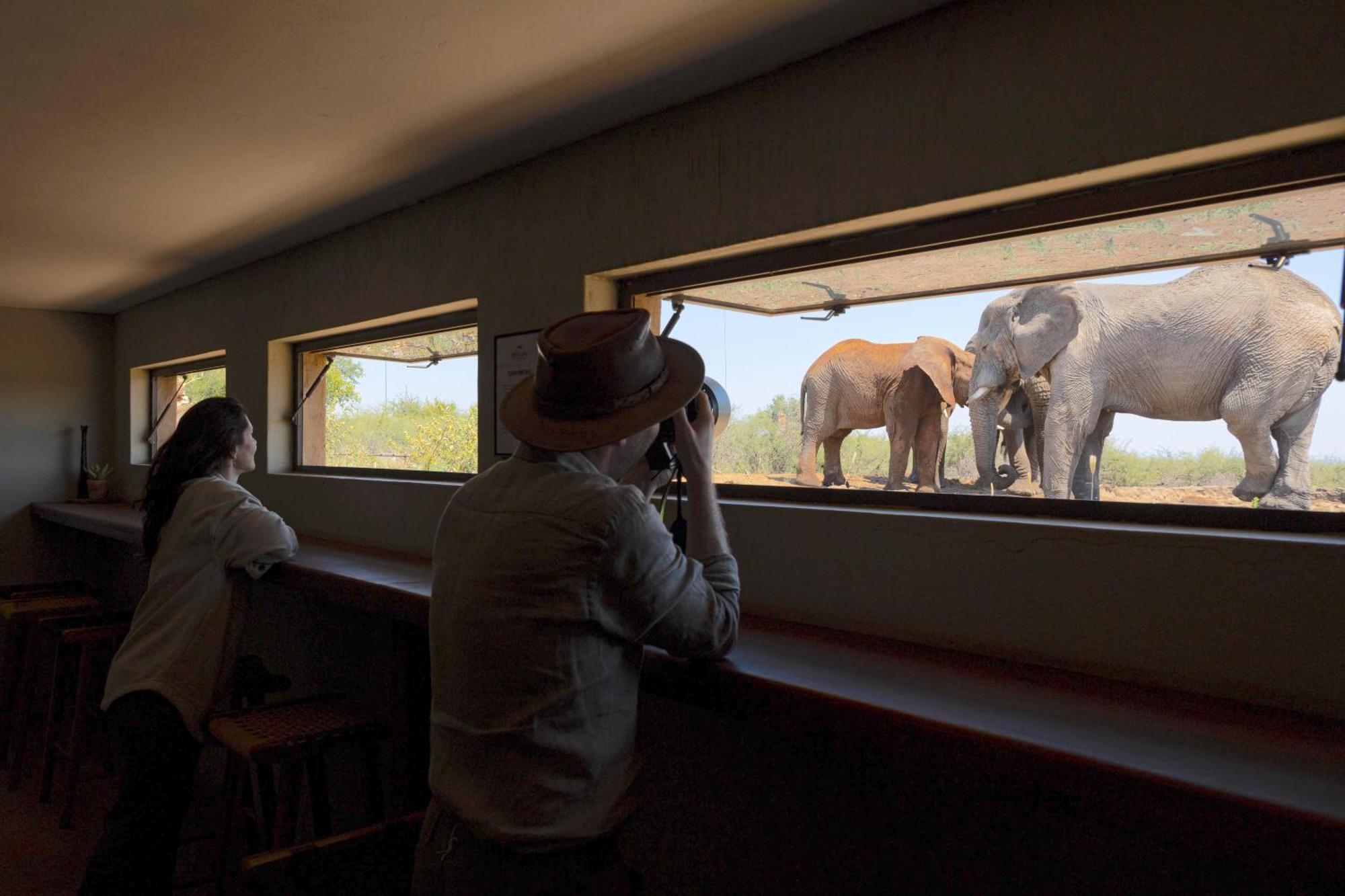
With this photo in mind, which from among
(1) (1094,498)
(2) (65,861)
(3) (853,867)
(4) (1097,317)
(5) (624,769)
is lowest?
(2) (65,861)

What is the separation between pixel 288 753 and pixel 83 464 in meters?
4.44

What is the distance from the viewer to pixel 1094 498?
153 cm

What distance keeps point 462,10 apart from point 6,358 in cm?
517

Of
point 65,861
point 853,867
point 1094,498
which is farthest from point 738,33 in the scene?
point 65,861

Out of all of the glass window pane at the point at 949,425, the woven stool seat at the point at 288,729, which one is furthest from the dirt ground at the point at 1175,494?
the woven stool seat at the point at 288,729

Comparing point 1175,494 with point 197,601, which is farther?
point 197,601

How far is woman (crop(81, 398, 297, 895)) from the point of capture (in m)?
1.97

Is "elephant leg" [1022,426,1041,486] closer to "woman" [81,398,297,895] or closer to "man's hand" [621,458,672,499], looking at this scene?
"man's hand" [621,458,672,499]

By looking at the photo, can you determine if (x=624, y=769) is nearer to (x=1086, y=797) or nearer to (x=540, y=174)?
(x=1086, y=797)

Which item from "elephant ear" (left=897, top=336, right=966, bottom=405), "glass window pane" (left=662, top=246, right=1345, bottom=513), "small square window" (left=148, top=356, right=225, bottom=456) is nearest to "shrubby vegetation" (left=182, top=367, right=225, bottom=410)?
"small square window" (left=148, top=356, right=225, bottom=456)

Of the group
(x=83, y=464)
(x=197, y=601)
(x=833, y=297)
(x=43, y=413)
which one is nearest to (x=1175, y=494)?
(x=833, y=297)

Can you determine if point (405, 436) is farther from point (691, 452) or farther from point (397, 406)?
point (691, 452)

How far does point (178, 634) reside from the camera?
2.15 metres

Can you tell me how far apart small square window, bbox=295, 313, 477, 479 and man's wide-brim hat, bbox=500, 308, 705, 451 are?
1.68 metres
